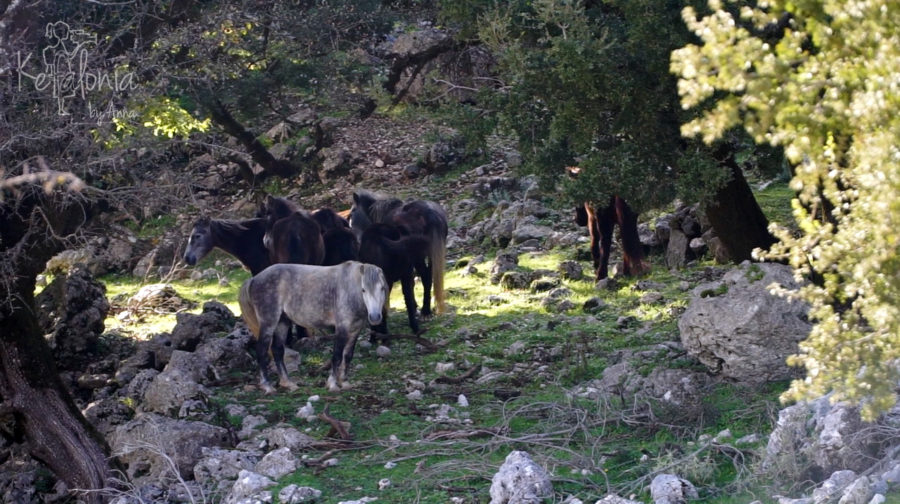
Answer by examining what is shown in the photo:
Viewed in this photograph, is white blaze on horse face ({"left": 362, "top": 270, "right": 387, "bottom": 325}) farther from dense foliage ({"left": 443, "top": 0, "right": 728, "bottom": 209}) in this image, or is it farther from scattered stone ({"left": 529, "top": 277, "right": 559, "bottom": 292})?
scattered stone ({"left": 529, "top": 277, "right": 559, "bottom": 292})

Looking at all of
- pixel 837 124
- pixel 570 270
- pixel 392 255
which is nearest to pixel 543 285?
pixel 570 270

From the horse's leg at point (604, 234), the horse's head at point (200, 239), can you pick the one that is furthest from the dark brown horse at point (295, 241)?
the horse's leg at point (604, 234)

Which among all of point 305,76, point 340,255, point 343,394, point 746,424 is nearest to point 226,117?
point 305,76

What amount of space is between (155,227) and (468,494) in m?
12.9

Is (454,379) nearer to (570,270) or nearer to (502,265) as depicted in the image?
(570,270)

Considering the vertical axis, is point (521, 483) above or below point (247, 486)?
above

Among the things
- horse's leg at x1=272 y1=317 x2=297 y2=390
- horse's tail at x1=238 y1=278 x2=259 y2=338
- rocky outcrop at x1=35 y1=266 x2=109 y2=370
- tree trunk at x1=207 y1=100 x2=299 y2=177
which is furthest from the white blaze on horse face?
tree trunk at x1=207 y1=100 x2=299 y2=177

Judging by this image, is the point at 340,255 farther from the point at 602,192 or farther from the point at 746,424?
the point at 746,424

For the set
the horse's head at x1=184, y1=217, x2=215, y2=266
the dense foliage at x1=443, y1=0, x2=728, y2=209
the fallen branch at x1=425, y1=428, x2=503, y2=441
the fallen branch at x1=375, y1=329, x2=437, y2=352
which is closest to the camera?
the fallen branch at x1=425, y1=428, x2=503, y2=441

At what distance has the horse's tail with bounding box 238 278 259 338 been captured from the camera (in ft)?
36.5

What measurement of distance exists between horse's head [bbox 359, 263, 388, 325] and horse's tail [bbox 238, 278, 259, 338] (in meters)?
1.27

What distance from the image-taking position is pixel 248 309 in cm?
1117

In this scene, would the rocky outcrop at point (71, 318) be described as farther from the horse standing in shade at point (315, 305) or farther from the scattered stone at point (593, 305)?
the scattered stone at point (593, 305)

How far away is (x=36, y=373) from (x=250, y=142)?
1126 cm
